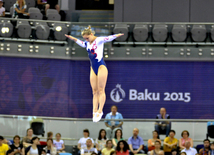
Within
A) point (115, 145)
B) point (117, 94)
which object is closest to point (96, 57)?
point (115, 145)

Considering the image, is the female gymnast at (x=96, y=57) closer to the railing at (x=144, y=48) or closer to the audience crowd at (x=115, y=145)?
the audience crowd at (x=115, y=145)

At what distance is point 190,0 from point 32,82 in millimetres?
7030

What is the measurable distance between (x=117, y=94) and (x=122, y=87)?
31 cm

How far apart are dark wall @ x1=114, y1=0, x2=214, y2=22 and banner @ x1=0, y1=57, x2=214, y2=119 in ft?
8.48

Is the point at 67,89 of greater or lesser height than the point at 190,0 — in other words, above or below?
below

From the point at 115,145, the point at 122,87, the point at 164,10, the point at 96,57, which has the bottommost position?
the point at 115,145

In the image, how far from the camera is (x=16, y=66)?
1592cm

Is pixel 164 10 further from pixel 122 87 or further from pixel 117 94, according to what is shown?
pixel 117 94

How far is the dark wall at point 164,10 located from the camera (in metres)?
17.2

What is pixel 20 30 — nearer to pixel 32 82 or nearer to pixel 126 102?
pixel 32 82

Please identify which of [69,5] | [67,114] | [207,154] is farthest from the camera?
[69,5]

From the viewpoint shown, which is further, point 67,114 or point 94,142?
point 67,114

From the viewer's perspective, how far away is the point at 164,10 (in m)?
17.4

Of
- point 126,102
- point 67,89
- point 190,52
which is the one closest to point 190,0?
point 190,52
